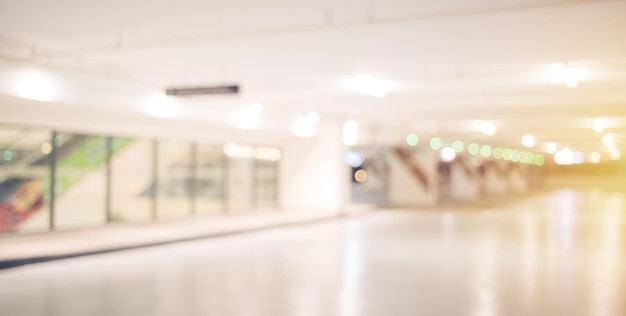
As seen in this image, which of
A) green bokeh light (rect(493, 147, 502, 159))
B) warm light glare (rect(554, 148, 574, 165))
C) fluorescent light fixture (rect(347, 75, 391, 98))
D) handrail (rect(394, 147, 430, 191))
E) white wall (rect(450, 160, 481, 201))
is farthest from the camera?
warm light glare (rect(554, 148, 574, 165))

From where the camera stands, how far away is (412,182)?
93.3ft

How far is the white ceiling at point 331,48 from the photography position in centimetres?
713

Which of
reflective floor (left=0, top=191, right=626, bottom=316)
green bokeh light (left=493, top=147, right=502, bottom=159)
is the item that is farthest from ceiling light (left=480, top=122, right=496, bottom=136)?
green bokeh light (left=493, top=147, right=502, bottom=159)

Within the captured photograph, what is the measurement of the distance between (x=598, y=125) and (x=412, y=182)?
9.03 m

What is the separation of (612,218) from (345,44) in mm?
15781

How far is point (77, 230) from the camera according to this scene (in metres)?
13.8

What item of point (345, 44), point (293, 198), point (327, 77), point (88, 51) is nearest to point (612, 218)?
point (293, 198)

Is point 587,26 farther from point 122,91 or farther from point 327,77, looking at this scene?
point 122,91

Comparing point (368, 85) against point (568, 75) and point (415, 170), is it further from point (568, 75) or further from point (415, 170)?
point (415, 170)

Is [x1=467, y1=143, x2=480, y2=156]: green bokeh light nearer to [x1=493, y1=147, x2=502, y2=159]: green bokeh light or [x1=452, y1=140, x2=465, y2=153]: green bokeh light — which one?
[x1=452, y1=140, x2=465, y2=153]: green bokeh light

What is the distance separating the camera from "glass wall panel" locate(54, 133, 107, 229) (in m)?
15.2

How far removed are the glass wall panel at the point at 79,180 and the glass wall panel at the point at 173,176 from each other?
1809 millimetres

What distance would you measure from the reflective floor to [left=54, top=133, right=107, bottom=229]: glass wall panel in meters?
4.79

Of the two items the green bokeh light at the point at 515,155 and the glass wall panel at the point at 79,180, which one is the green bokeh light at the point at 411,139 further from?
the green bokeh light at the point at 515,155
